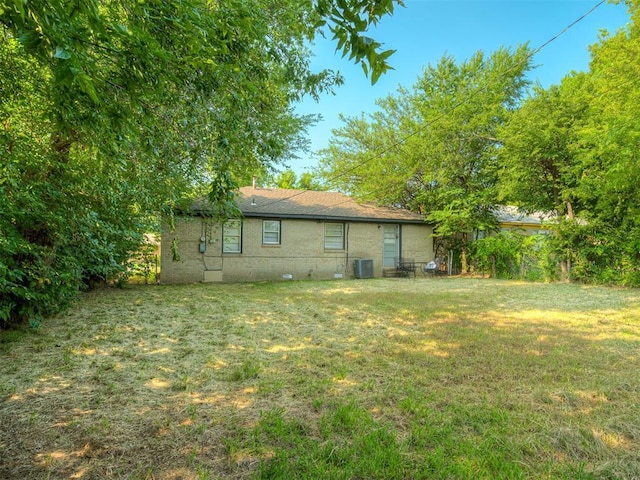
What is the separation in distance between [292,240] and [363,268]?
10.8 feet

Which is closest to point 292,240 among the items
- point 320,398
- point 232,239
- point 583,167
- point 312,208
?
point 312,208

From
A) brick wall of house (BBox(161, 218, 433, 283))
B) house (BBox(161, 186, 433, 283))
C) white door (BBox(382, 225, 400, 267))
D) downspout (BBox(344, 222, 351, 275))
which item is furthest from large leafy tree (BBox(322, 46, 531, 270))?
downspout (BBox(344, 222, 351, 275))

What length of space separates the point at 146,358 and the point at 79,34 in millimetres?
3730

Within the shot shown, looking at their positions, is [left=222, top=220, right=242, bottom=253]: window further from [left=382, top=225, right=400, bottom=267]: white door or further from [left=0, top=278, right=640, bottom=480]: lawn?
[left=0, top=278, right=640, bottom=480]: lawn

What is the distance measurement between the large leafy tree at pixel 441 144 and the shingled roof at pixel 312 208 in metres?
1.04

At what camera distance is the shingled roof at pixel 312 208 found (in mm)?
13797

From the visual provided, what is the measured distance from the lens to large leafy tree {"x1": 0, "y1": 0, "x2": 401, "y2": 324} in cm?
191

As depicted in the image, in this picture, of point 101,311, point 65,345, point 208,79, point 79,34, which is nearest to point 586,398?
point 208,79

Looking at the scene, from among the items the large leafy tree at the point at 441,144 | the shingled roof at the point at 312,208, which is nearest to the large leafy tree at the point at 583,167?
the large leafy tree at the point at 441,144

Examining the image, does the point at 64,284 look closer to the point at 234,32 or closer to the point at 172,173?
the point at 172,173

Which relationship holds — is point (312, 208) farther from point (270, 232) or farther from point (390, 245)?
point (390, 245)

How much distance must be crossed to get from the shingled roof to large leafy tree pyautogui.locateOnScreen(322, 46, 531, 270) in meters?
1.04

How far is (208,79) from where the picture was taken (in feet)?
9.18

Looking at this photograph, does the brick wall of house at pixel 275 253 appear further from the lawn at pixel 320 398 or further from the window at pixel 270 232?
the lawn at pixel 320 398
